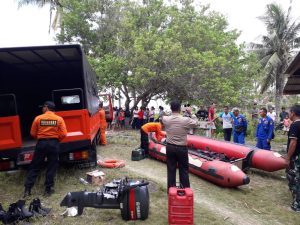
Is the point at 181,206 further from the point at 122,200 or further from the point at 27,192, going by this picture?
the point at 27,192

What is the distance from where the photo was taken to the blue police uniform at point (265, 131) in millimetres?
8727

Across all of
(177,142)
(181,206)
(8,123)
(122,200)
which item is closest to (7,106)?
(8,123)

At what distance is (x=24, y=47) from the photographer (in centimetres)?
613

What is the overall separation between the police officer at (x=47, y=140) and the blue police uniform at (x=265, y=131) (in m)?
5.81

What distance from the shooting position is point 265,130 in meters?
8.91

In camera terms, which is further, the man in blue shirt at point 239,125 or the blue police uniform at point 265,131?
the man in blue shirt at point 239,125

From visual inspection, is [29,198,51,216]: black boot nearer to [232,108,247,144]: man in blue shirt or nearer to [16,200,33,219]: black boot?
[16,200,33,219]: black boot

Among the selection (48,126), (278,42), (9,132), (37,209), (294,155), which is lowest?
(37,209)

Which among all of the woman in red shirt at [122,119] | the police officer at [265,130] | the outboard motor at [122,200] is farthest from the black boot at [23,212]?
the woman in red shirt at [122,119]

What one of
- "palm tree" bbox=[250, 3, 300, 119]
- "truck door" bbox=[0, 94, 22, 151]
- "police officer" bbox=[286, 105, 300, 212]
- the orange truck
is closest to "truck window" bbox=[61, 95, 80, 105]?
the orange truck

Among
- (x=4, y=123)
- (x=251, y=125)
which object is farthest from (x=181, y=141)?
(x=251, y=125)

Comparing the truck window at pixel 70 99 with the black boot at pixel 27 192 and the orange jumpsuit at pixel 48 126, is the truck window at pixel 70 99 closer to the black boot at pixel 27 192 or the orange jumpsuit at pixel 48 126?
the orange jumpsuit at pixel 48 126

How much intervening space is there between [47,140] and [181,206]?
2790 mm

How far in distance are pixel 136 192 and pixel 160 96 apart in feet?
56.6
